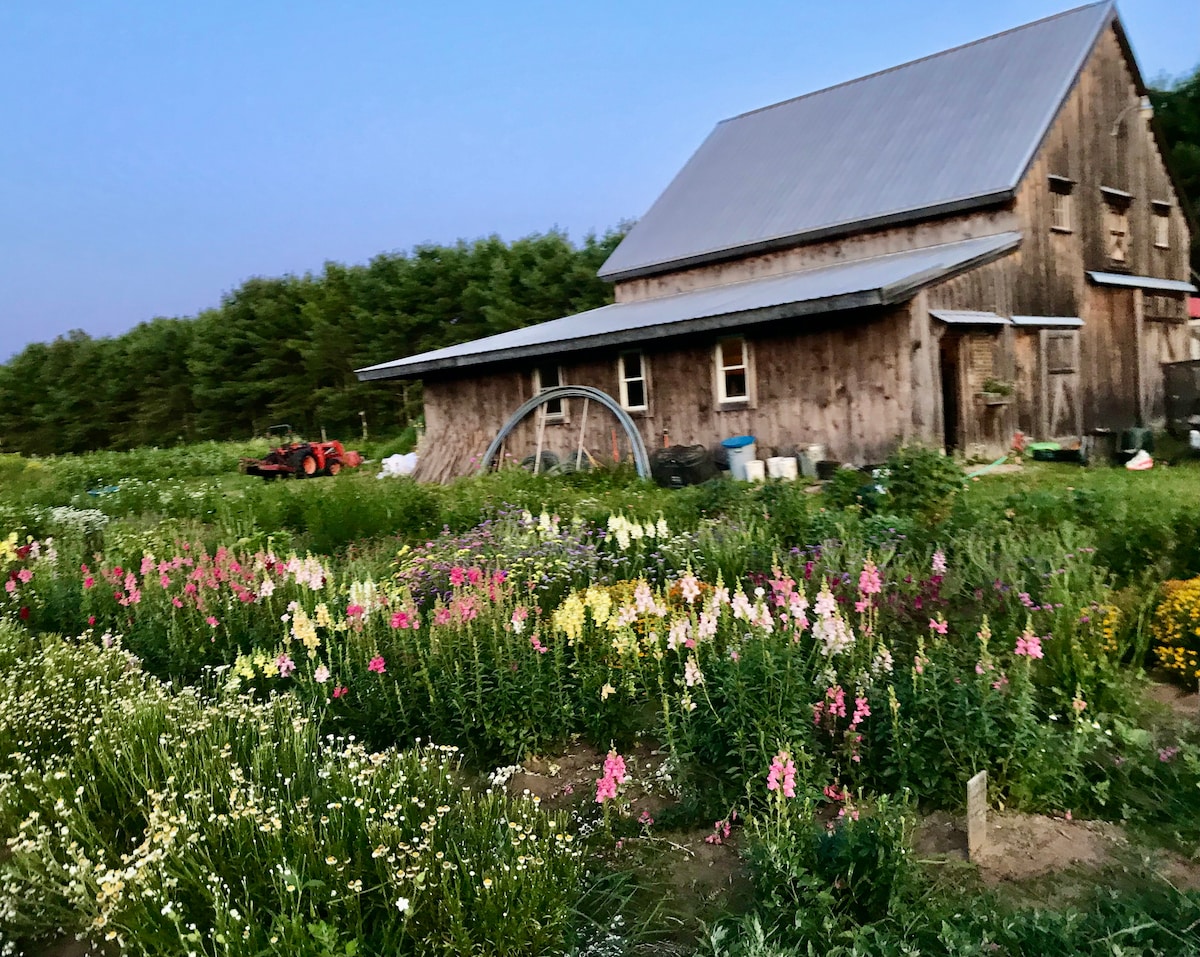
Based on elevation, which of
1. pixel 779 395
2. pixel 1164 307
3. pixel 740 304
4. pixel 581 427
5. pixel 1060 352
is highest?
pixel 740 304

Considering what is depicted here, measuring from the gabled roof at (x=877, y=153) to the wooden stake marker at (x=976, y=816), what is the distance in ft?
45.6

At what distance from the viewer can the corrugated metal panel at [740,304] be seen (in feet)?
42.6

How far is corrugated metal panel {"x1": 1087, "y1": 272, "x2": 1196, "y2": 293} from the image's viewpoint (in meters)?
17.5

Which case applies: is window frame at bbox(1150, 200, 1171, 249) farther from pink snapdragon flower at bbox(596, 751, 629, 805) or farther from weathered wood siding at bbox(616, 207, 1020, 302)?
pink snapdragon flower at bbox(596, 751, 629, 805)

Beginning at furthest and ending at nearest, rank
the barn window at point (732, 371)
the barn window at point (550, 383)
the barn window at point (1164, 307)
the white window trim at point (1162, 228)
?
the white window trim at point (1162, 228)
the barn window at point (1164, 307)
the barn window at point (550, 383)
the barn window at point (732, 371)

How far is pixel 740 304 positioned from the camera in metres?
14.9

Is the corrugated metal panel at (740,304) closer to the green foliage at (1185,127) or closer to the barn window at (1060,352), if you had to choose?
the barn window at (1060,352)

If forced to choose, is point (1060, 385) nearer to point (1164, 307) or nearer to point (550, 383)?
point (1164, 307)

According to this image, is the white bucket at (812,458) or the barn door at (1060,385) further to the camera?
the barn door at (1060,385)

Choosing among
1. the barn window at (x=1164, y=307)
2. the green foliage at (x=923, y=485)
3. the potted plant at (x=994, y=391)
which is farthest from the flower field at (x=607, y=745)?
the barn window at (x=1164, y=307)

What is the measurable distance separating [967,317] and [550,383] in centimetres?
775

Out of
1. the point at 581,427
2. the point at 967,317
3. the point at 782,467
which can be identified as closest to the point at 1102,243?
the point at 967,317

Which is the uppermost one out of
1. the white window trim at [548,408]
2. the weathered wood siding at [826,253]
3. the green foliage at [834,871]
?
the weathered wood siding at [826,253]

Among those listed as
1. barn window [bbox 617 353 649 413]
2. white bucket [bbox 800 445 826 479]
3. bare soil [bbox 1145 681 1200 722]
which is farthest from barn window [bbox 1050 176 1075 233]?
bare soil [bbox 1145 681 1200 722]
